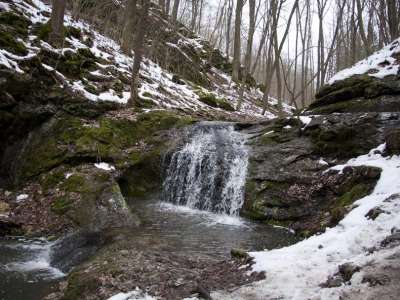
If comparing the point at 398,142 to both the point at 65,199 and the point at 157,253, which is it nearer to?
the point at 157,253

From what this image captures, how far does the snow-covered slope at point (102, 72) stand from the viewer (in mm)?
11898

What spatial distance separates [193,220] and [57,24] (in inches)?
317

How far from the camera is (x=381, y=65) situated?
12.3 meters

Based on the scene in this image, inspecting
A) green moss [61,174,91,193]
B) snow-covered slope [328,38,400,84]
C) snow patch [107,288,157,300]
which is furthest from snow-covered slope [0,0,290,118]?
snow patch [107,288,157,300]

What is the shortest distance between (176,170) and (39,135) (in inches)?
156

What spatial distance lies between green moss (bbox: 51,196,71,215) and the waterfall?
3.03 m

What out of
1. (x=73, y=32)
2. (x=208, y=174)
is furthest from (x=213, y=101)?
(x=208, y=174)

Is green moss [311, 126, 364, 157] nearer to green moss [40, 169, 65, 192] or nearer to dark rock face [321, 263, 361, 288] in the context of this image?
dark rock face [321, 263, 361, 288]

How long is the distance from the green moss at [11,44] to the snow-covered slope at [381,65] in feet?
32.0

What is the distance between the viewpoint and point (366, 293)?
3635 mm

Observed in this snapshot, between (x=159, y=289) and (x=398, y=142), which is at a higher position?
(x=398, y=142)

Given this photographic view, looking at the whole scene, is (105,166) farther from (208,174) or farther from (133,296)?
(133,296)

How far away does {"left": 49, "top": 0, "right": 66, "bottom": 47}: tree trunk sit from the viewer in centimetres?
1269

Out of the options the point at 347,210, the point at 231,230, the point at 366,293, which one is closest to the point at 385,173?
the point at 347,210
